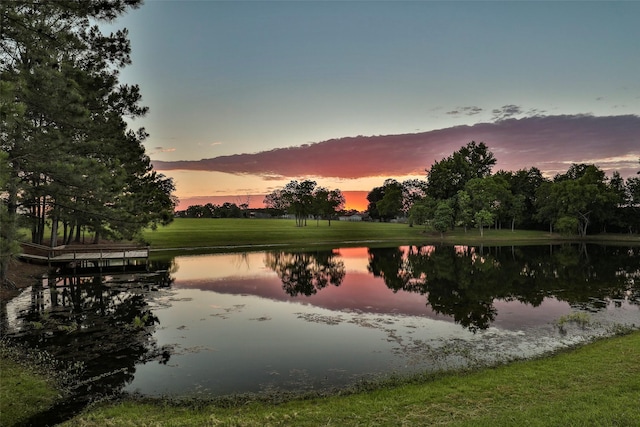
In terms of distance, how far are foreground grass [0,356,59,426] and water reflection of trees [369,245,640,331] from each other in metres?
14.5

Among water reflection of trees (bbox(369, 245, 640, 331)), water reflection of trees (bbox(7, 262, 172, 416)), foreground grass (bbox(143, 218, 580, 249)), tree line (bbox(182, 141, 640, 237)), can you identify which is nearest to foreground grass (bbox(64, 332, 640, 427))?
water reflection of trees (bbox(7, 262, 172, 416))

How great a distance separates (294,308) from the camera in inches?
798

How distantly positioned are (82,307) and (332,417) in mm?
16817

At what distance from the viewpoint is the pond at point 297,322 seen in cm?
1150

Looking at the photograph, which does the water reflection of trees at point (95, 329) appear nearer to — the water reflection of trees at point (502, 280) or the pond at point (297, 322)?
the pond at point (297, 322)

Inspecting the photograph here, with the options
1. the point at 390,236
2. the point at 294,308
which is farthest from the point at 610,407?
the point at 390,236

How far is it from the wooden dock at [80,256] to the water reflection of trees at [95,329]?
6575mm

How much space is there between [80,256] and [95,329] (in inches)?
810

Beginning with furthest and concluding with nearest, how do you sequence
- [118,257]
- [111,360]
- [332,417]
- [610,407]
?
[118,257] < [111,360] < [332,417] < [610,407]

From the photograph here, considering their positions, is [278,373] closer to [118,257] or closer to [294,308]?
[294,308]

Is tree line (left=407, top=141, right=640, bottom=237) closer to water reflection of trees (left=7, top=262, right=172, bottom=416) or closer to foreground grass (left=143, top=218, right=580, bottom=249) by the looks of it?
foreground grass (left=143, top=218, right=580, bottom=249)

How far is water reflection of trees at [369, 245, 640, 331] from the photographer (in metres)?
20.7

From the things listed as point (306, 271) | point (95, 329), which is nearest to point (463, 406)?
point (95, 329)

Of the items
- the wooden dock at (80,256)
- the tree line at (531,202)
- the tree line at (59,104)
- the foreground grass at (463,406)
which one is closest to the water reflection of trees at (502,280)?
the foreground grass at (463,406)
